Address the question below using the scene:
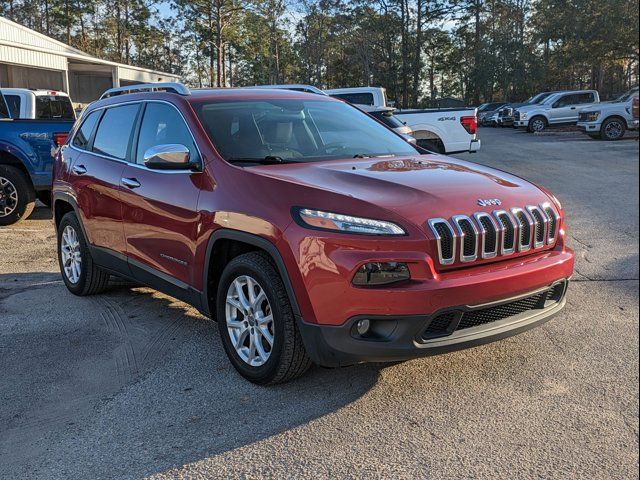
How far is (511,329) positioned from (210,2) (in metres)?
48.1

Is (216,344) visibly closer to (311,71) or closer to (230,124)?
(230,124)

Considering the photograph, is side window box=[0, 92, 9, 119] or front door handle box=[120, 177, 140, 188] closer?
front door handle box=[120, 177, 140, 188]

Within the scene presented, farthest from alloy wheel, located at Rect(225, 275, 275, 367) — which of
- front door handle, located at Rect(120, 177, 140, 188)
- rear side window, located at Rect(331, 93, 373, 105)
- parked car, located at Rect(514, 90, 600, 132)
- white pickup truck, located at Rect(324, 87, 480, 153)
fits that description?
parked car, located at Rect(514, 90, 600, 132)

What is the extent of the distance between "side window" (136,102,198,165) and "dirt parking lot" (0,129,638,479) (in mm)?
1425

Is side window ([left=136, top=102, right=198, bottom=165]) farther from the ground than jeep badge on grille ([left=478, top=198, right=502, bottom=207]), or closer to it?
farther from the ground

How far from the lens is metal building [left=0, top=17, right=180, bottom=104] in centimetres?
2458

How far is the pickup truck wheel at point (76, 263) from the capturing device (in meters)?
5.46

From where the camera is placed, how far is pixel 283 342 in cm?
331

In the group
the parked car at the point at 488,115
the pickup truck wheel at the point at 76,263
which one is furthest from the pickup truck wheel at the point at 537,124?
the pickup truck wheel at the point at 76,263

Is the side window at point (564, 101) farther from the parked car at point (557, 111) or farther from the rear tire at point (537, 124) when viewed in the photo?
the rear tire at point (537, 124)

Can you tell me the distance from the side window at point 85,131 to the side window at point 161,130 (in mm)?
1056

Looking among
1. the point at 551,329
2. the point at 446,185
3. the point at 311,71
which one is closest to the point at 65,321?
the point at 446,185

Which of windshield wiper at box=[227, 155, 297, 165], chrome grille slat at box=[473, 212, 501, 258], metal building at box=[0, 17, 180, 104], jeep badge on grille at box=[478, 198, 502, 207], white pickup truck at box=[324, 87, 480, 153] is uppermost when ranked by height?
metal building at box=[0, 17, 180, 104]

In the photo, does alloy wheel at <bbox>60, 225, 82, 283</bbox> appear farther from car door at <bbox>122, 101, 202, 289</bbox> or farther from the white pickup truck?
the white pickup truck
